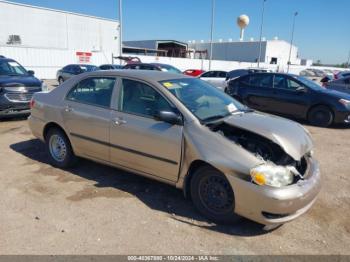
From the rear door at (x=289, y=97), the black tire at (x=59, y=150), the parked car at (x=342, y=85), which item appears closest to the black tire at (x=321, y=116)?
the rear door at (x=289, y=97)

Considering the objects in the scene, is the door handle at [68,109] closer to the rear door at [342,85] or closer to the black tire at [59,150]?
the black tire at [59,150]

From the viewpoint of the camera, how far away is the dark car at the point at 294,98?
30.2 ft

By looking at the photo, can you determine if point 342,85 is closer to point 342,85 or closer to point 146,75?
point 342,85

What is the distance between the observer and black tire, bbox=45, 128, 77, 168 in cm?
509

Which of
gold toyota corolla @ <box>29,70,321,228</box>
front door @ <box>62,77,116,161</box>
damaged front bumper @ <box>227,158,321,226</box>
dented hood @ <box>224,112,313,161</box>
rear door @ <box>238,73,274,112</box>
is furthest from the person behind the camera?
rear door @ <box>238,73,274,112</box>

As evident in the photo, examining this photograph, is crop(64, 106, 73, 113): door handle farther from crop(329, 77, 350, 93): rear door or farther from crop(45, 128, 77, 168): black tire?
crop(329, 77, 350, 93): rear door

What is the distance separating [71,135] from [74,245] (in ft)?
7.11

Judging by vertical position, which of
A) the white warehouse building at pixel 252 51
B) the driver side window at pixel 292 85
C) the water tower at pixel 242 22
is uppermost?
the water tower at pixel 242 22

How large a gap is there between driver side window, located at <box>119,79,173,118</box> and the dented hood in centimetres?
87

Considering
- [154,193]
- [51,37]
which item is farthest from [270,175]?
[51,37]

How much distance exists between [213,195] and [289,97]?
713 centimetres

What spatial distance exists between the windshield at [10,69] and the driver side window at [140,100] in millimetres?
6812

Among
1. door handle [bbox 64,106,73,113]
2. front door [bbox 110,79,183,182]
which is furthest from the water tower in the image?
front door [bbox 110,79,183,182]

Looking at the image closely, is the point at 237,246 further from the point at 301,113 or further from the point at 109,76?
the point at 301,113
